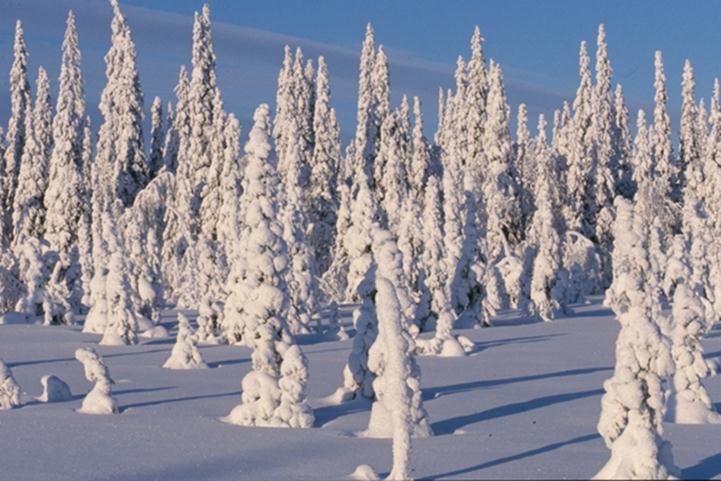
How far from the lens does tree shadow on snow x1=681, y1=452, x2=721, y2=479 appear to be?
928cm

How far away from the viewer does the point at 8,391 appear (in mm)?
13773

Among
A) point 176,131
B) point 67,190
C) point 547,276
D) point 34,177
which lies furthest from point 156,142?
point 547,276

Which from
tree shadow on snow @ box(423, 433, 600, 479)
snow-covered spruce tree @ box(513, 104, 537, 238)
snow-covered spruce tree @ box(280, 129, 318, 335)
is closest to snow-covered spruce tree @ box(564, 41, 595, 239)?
snow-covered spruce tree @ box(513, 104, 537, 238)

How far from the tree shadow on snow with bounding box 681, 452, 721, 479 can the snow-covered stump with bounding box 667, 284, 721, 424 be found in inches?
119

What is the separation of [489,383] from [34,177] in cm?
4263

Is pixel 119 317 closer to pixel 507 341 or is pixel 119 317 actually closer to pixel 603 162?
pixel 507 341

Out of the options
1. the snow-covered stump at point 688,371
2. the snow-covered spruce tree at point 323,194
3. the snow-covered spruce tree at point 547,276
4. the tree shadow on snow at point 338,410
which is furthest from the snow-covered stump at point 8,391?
the snow-covered spruce tree at point 323,194

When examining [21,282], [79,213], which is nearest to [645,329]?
[21,282]

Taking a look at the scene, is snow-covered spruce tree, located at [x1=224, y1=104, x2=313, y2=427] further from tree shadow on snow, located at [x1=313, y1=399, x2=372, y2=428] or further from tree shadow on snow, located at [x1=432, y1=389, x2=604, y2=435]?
tree shadow on snow, located at [x1=432, y1=389, x2=604, y2=435]

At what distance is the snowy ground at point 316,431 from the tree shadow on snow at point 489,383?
3 centimetres

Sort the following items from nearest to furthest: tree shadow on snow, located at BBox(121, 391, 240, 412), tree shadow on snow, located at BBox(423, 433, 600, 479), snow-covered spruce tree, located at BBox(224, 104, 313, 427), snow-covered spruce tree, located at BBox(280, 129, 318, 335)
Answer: tree shadow on snow, located at BBox(423, 433, 600, 479) → snow-covered spruce tree, located at BBox(224, 104, 313, 427) → tree shadow on snow, located at BBox(121, 391, 240, 412) → snow-covered spruce tree, located at BBox(280, 129, 318, 335)

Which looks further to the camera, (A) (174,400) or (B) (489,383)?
(B) (489,383)

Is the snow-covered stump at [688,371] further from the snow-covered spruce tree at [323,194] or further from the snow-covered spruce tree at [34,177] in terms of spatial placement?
the snow-covered spruce tree at [323,194]

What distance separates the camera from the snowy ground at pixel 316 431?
32.3 feet
